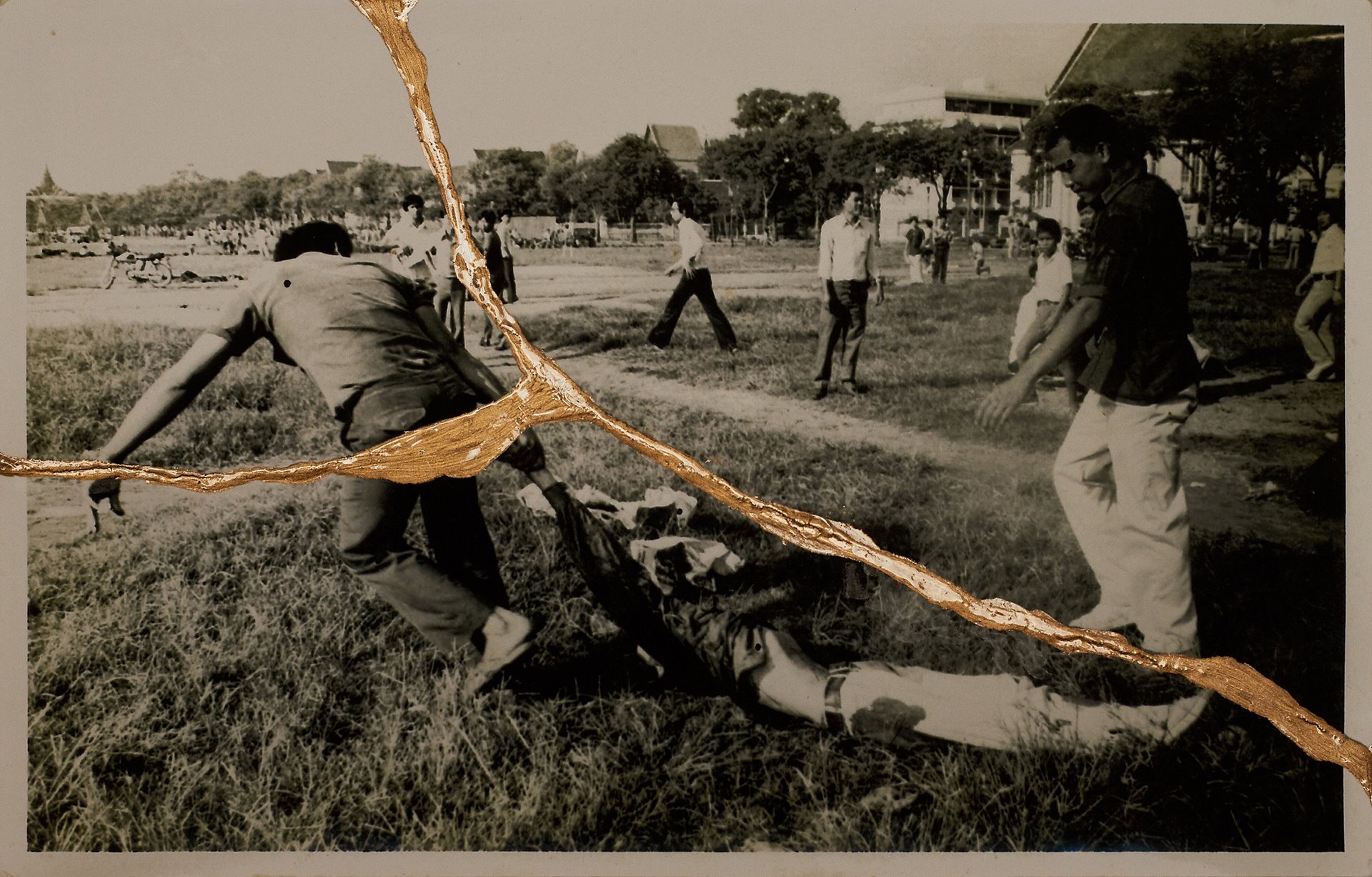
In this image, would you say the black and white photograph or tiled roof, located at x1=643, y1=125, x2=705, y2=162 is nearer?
the black and white photograph

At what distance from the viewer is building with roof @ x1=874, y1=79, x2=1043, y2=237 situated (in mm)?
2111

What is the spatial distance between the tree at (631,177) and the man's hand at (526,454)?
0.57m

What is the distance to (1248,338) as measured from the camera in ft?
6.91

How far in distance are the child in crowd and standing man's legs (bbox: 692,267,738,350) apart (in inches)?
26.1

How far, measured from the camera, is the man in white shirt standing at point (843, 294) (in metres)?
2.12

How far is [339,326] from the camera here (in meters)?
2.04

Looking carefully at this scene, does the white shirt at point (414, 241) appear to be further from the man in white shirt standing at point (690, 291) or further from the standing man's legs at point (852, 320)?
the standing man's legs at point (852, 320)

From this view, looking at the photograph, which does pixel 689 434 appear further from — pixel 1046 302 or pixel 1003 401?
pixel 1046 302

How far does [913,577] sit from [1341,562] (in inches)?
43.1

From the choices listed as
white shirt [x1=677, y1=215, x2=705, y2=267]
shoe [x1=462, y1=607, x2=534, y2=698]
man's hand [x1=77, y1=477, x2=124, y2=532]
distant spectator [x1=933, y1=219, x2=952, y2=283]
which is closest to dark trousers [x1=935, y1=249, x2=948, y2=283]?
distant spectator [x1=933, y1=219, x2=952, y2=283]

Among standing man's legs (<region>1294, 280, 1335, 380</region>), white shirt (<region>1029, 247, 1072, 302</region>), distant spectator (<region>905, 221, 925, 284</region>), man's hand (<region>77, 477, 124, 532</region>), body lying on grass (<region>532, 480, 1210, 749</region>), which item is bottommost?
body lying on grass (<region>532, 480, 1210, 749</region>)

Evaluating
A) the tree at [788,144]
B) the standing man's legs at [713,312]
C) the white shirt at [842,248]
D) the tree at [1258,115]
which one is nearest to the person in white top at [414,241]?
the standing man's legs at [713,312]

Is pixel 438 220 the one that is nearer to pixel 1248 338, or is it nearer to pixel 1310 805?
pixel 1248 338

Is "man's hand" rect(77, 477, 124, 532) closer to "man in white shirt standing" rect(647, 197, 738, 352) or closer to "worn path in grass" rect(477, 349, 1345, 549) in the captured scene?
"worn path in grass" rect(477, 349, 1345, 549)
